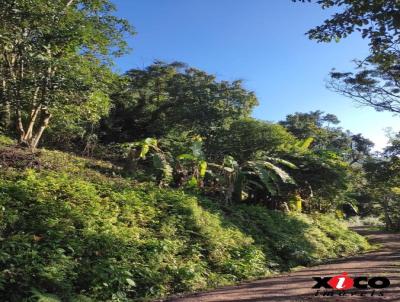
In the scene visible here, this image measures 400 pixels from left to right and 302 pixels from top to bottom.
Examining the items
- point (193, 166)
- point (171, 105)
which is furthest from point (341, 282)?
point (171, 105)

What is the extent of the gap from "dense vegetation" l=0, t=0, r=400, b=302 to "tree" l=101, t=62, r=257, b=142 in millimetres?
271

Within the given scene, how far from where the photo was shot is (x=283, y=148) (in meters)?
Answer: 18.3

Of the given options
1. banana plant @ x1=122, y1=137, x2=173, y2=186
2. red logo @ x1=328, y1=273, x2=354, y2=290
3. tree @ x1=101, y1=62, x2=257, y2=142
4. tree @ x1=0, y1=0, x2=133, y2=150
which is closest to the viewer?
red logo @ x1=328, y1=273, x2=354, y2=290

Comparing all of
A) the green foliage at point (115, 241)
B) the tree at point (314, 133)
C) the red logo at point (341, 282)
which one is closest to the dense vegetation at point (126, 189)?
the green foliage at point (115, 241)

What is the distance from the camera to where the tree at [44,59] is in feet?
36.3

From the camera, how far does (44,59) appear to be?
11516 mm

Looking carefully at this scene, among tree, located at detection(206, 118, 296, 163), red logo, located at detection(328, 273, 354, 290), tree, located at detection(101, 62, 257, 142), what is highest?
tree, located at detection(101, 62, 257, 142)

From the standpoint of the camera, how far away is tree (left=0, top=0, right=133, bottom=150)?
11.1 m

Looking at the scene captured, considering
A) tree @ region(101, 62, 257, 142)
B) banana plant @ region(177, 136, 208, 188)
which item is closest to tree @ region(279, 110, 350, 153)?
tree @ region(101, 62, 257, 142)

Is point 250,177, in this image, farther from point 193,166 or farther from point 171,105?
point 171,105

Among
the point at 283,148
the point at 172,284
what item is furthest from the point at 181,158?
the point at 172,284

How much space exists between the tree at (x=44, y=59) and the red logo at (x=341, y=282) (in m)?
8.86

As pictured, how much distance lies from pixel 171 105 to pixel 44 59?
53.2 ft

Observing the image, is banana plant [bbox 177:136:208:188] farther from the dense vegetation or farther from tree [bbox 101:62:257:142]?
tree [bbox 101:62:257:142]
